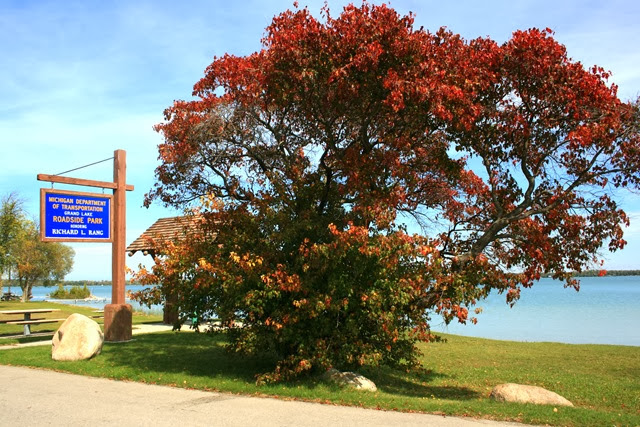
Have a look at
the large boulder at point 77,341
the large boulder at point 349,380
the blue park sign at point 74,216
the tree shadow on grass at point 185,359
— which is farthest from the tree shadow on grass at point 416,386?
the blue park sign at point 74,216

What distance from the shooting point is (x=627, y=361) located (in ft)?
51.1

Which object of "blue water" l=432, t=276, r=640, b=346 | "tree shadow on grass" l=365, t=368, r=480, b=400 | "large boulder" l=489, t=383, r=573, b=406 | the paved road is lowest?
"blue water" l=432, t=276, r=640, b=346

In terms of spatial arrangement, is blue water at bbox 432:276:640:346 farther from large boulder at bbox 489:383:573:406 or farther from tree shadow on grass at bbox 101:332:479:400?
large boulder at bbox 489:383:573:406

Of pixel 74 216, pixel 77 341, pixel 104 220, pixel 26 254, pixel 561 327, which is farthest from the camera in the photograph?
pixel 26 254

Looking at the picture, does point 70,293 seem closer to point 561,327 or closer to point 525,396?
point 561,327

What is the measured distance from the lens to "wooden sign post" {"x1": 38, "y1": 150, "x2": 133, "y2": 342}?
47.7ft

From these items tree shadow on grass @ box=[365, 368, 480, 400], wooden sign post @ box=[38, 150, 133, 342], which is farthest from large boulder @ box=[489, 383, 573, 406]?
wooden sign post @ box=[38, 150, 133, 342]

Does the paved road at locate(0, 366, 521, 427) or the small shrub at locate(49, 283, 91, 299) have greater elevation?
the paved road at locate(0, 366, 521, 427)

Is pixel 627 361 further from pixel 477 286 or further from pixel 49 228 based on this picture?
pixel 49 228

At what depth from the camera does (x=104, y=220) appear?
1545 centimetres

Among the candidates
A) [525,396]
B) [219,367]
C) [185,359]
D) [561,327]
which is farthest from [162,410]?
[561,327]

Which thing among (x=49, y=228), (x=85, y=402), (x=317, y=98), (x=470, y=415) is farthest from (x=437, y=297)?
(x=49, y=228)

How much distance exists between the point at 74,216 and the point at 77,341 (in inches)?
155

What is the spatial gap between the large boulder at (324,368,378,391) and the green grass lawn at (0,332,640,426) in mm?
307
